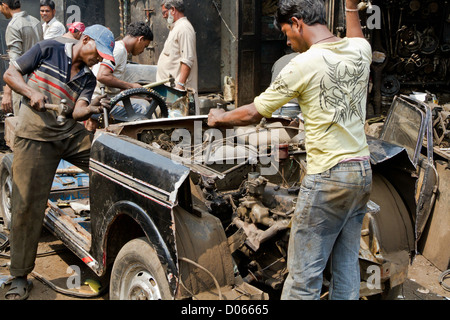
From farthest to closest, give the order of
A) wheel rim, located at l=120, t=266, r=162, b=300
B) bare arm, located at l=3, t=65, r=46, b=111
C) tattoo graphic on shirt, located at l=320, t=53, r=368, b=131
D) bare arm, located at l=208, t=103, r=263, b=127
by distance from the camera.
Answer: bare arm, located at l=3, t=65, r=46, b=111
wheel rim, located at l=120, t=266, r=162, b=300
bare arm, located at l=208, t=103, r=263, b=127
tattoo graphic on shirt, located at l=320, t=53, r=368, b=131

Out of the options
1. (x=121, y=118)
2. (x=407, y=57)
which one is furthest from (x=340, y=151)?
(x=407, y=57)

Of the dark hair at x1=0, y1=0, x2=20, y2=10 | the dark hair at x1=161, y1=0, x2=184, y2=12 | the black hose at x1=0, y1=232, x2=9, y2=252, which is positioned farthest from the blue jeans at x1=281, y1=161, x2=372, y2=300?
the dark hair at x1=0, y1=0, x2=20, y2=10

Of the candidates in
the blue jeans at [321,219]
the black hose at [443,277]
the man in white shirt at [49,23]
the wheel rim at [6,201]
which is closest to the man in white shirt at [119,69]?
the wheel rim at [6,201]

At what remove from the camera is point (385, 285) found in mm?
3322

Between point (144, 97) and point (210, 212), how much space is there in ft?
5.64

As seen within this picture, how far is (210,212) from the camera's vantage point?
3.39m

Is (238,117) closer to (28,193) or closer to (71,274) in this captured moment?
(28,193)

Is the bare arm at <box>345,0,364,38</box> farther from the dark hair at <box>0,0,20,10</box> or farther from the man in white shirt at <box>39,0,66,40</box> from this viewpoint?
the man in white shirt at <box>39,0,66,40</box>

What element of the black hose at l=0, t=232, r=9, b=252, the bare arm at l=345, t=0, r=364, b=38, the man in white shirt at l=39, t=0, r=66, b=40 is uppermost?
the man in white shirt at l=39, t=0, r=66, b=40

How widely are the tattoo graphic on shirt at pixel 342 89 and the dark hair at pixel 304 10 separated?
0.25m

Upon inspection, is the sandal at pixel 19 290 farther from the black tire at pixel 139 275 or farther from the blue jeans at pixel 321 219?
the blue jeans at pixel 321 219

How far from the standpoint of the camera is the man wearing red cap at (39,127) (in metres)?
3.84

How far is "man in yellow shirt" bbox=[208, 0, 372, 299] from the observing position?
2605 mm
